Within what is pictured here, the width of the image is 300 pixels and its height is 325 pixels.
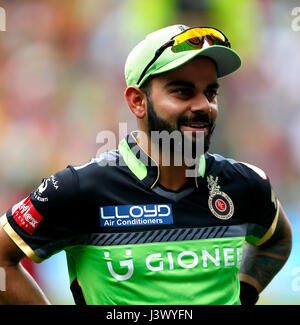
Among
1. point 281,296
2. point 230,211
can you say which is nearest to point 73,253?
point 230,211

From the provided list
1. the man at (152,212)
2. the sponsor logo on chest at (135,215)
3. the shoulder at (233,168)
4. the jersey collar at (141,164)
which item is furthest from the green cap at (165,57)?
the sponsor logo on chest at (135,215)

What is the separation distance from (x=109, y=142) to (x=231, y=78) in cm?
145

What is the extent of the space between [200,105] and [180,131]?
0.36 ft

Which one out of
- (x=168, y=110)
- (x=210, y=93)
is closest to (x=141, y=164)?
(x=168, y=110)

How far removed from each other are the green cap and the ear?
1.0 inches

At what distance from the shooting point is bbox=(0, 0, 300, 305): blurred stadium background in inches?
195

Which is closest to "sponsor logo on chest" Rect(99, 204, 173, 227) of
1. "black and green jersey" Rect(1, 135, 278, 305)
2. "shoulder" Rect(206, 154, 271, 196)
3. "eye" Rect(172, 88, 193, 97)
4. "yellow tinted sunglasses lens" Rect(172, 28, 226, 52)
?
"black and green jersey" Rect(1, 135, 278, 305)

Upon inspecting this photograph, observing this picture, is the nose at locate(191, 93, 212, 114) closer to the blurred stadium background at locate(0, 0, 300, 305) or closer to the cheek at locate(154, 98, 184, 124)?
the cheek at locate(154, 98, 184, 124)

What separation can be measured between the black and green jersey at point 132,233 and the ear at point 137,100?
0.15m

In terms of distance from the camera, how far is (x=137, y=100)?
73.6 inches

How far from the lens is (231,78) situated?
209 inches

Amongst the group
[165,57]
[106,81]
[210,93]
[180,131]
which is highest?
[165,57]

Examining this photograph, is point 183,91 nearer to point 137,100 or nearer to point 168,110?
point 168,110

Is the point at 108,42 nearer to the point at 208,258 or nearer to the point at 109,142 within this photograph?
the point at 109,142
